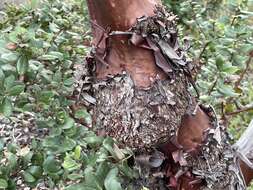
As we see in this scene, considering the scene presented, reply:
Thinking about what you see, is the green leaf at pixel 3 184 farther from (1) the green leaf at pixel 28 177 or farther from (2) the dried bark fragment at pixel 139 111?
(2) the dried bark fragment at pixel 139 111

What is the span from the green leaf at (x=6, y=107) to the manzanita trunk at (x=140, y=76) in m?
0.15

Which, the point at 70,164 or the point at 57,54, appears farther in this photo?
the point at 57,54

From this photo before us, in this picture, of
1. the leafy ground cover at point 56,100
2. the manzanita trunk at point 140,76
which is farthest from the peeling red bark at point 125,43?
the leafy ground cover at point 56,100

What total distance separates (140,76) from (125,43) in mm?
60

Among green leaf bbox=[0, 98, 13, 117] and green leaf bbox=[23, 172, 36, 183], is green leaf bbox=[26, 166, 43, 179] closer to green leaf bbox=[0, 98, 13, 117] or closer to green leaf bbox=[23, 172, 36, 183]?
green leaf bbox=[23, 172, 36, 183]

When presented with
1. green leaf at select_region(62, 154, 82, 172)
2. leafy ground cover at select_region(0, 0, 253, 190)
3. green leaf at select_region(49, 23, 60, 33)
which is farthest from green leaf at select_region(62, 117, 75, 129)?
green leaf at select_region(49, 23, 60, 33)

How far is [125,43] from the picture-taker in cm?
89

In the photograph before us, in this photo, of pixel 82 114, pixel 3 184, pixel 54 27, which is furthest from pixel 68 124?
pixel 54 27

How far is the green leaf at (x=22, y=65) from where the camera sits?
3.15 feet

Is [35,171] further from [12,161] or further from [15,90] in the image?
[15,90]

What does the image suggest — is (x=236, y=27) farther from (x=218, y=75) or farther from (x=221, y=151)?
(x=221, y=151)

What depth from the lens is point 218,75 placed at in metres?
1.15

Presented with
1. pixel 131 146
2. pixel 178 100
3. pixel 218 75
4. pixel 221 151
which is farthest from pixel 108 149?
pixel 218 75

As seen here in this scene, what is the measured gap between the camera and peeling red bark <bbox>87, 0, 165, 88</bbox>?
0.88 meters
